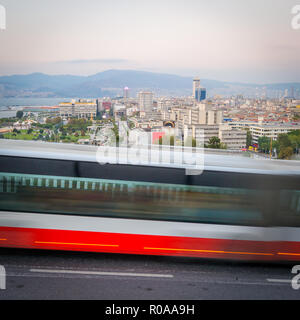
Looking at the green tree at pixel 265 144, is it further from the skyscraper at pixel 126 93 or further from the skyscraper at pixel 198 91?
the skyscraper at pixel 198 91

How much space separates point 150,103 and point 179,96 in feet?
6.15

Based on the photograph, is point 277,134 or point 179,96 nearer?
point 277,134

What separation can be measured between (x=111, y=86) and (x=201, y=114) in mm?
4381

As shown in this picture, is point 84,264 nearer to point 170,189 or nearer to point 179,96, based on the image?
point 170,189

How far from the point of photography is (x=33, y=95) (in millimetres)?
13164

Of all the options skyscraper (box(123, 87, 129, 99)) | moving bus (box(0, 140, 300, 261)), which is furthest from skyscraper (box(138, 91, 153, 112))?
moving bus (box(0, 140, 300, 261))

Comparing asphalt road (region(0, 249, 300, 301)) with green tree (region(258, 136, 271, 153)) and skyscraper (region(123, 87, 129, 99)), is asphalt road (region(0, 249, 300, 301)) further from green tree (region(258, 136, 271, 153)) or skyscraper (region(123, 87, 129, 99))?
skyscraper (region(123, 87, 129, 99))

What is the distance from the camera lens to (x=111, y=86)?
574 inches

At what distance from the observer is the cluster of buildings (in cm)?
867

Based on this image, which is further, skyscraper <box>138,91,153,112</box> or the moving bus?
skyscraper <box>138,91,153,112</box>

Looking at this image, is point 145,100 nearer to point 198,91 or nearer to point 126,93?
point 126,93

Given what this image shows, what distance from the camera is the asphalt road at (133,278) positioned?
3.68 metres

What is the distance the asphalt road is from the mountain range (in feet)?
27.0
